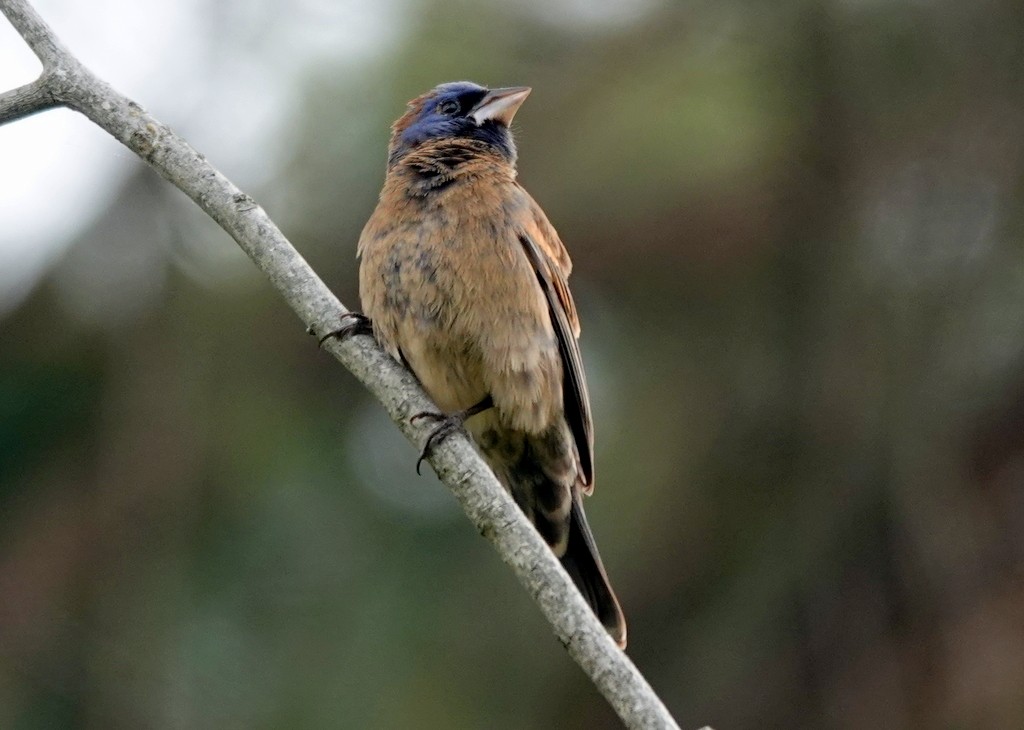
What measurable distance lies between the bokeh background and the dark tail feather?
5.16ft

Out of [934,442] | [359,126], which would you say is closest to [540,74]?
[359,126]

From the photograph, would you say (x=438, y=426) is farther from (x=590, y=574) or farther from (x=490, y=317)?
(x=590, y=574)

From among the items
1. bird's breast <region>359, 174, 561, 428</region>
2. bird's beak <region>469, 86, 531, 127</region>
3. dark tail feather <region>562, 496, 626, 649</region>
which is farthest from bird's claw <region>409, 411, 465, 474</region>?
bird's beak <region>469, 86, 531, 127</region>

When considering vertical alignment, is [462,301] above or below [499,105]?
below

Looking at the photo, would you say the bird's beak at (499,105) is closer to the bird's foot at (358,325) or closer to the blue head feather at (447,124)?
the blue head feather at (447,124)

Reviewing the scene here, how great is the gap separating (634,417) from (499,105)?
6.51ft

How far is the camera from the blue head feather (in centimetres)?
514

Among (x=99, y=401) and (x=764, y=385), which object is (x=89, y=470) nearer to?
(x=99, y=401)

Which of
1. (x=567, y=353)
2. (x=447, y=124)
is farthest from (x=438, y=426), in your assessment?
(x=447, y=124)

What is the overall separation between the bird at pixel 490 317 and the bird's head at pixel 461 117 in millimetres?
13

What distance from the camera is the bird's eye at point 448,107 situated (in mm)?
5238

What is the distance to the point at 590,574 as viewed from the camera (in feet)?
15.6

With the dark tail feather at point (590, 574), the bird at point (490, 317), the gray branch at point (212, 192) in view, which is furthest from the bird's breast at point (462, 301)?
the gray branch at point (212, 192)

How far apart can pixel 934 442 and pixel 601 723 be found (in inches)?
85.8
